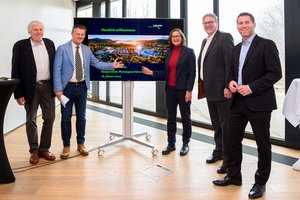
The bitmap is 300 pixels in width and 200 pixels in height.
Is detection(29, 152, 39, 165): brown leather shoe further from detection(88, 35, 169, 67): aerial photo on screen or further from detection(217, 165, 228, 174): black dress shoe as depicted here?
detection(217, 165, 228, 174): black dress shoe

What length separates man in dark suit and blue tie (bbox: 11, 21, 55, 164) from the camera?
3.19 meters

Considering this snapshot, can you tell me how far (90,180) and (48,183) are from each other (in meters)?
0.40

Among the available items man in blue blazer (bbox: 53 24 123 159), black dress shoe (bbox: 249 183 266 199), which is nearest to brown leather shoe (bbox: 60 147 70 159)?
man in blue blazer (bbox: 53 24 123 159)

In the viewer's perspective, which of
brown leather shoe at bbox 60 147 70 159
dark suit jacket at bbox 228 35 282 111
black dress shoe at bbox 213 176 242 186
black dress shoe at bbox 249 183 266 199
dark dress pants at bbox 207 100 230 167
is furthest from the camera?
brown leather shoe at bbox 60 147 70 159

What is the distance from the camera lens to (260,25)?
4582mm

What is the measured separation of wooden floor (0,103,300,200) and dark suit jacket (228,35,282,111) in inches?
33.0

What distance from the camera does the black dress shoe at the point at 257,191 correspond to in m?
2.47

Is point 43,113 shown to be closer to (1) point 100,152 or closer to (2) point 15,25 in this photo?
(1) point 100,152

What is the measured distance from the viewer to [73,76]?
344 centimetres

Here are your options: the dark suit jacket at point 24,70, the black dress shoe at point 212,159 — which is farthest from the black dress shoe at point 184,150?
the dark suit jacket at point 24,70

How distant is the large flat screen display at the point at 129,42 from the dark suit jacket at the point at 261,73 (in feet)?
5.21

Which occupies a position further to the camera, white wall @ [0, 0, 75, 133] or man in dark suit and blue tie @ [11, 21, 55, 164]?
white wall @ [0, 0, 75, 133]

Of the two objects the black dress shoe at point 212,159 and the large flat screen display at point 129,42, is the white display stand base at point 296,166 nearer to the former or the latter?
the black dress shoe at point 212,159

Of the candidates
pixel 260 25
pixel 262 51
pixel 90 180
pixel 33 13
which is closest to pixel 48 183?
pixel 90 180
